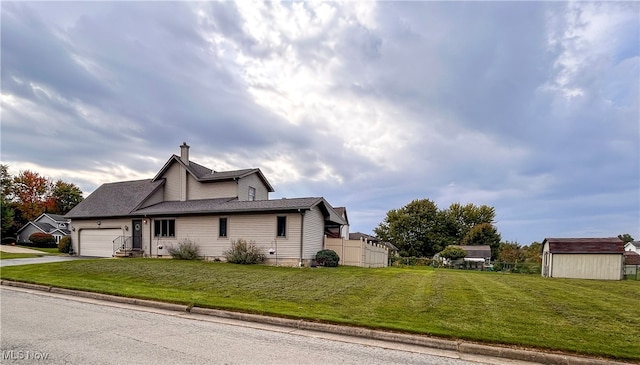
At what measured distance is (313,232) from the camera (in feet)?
64.3

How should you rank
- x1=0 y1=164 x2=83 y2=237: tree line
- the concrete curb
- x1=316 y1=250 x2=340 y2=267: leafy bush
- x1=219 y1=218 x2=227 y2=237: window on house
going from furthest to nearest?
x1=0 y1=164 x2=83 y2=237: tree line, x1=219 y1=218 x2=227 y2=237: window on house, x1=316 y1=250 x2=340 y2=267: leafy bush, the concrete curb

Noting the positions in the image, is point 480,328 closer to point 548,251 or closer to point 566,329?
point 566,329

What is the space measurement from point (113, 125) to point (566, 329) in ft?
78.0

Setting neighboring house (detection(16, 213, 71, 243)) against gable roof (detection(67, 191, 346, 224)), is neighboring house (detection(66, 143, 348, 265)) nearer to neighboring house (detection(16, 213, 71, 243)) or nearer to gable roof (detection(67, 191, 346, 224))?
gable roof (detection(67, 191, 346, 224))

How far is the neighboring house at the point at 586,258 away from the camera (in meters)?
22.5

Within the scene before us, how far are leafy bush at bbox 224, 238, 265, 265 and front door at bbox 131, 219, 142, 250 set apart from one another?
824 cm

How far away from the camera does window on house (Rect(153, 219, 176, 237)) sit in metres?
22.0

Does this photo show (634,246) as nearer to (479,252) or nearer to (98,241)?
(479,252)

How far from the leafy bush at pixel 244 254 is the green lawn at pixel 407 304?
15.7 feet

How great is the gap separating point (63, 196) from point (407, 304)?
68611 mm

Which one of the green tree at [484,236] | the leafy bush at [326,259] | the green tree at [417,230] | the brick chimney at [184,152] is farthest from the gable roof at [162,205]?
the green tree at [484,236]

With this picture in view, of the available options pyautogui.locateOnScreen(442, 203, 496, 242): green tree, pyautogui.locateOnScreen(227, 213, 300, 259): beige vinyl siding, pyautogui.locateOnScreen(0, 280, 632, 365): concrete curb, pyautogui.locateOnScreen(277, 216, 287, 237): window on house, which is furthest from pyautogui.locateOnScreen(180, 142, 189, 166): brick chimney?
pyautogui.locateOnScreen(442, 203, 496, 242): green tree

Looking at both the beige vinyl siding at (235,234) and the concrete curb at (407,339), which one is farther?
the beige vinyl siding at (235,234)

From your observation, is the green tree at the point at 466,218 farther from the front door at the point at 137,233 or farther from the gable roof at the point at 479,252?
the front door at the point at 137,233
